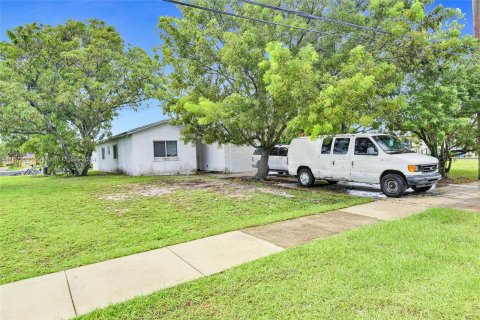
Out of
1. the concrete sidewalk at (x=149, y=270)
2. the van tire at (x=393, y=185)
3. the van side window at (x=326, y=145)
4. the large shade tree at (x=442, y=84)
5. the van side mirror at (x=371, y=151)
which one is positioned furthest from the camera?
the van side window at (x=326, y=145)

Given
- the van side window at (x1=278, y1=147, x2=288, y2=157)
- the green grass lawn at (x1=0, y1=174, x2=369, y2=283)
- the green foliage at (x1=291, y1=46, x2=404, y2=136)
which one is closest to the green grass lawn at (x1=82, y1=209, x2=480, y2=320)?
the green grass lawn at (x1=0, y1=174, x2=369, y2=283)

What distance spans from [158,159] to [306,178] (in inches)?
439

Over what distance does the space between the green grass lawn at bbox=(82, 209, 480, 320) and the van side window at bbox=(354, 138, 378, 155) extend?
537cm

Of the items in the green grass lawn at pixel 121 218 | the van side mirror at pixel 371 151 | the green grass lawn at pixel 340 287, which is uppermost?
the van side mirror at pixel 371 151

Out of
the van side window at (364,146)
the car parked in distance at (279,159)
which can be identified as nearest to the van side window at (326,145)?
the van side window at (364,146)

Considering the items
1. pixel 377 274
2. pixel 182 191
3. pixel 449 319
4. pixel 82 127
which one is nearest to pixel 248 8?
pixel 182 191

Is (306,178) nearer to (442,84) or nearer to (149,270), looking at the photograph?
(442,84)

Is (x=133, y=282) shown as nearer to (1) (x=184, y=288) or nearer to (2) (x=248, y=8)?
(1) (x=184, y=288)

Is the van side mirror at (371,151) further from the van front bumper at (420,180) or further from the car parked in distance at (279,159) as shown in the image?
the car parked in distance at (279,159)

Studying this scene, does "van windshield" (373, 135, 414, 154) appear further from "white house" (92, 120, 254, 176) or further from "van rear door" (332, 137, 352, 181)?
"white house" (92, 120, 254, 176)

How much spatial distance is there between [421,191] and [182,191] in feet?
28.6

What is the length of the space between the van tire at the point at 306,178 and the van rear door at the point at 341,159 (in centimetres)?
117

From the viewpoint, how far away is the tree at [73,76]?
1856cm

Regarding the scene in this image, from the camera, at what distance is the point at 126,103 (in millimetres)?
21328
